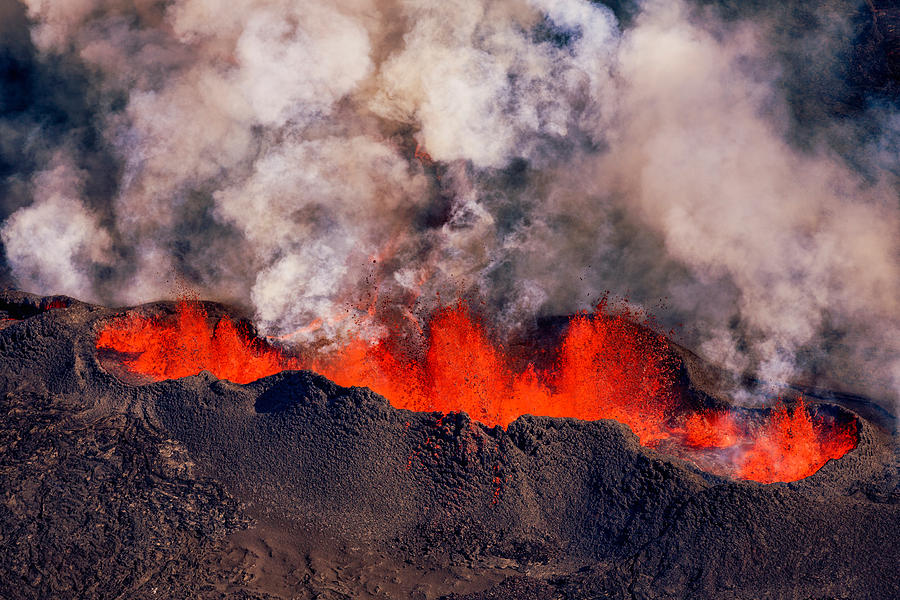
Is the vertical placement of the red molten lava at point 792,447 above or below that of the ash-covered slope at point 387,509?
above

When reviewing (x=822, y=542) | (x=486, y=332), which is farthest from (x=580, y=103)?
(x=822, y=542)

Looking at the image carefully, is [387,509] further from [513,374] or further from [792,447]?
[792,447]

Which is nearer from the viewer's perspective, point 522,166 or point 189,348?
point 189,348

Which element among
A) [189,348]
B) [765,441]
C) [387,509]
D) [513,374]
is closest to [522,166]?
[513,374]

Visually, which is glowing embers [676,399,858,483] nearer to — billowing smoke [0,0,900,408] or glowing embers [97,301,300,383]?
billowing smoke [0,0,900,408]

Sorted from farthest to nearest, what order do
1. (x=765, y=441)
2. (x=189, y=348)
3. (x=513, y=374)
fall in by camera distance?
(x=513, y=374) → (x=189, y=348) → (x=765, y=441)

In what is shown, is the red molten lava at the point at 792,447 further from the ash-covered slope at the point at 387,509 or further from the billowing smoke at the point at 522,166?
the billowing smoke at the point at 522,166

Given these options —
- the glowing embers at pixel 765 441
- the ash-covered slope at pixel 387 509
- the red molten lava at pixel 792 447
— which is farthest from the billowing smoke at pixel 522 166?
the ash-covered slope at pixel 387 509

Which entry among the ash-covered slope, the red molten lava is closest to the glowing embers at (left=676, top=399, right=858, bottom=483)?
the red molten lava
